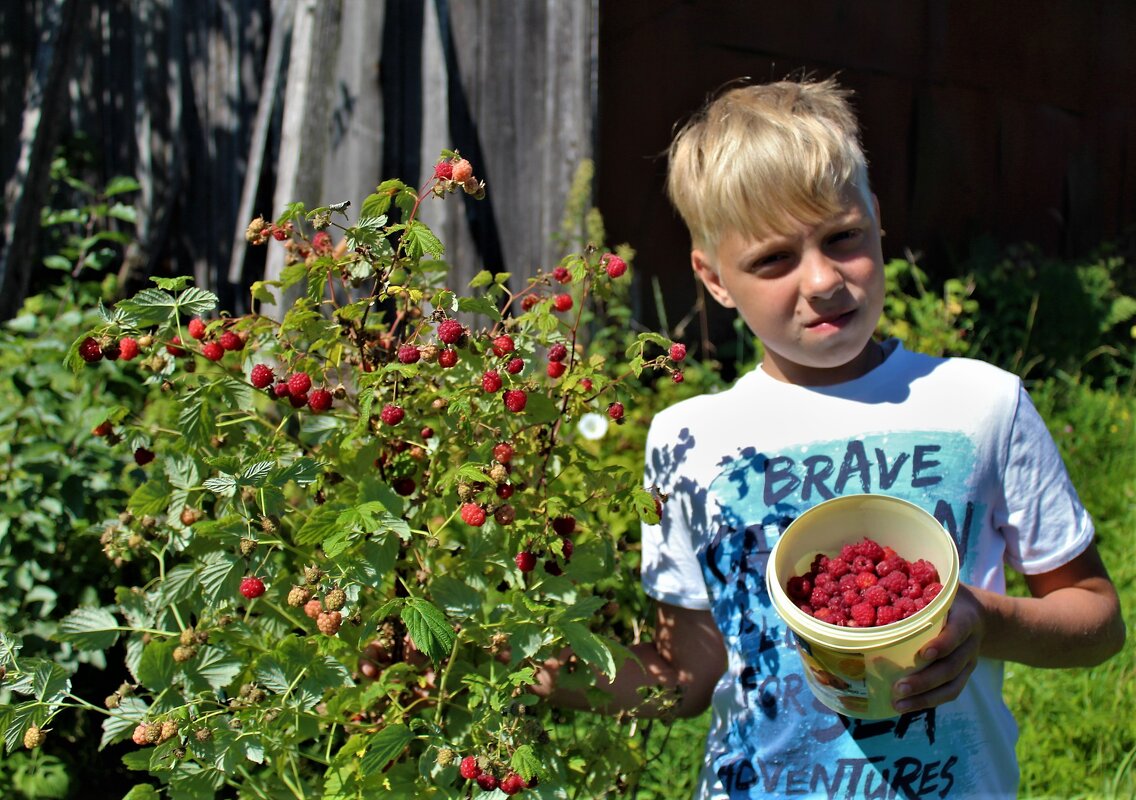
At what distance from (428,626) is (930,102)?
4780 mm

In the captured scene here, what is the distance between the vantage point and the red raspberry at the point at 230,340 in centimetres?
131

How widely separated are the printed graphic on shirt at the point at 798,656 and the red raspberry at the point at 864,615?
0.78 feet

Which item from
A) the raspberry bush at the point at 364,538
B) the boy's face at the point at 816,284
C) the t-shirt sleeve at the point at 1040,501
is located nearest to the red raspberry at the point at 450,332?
the raspberry bush at the point at 364,538

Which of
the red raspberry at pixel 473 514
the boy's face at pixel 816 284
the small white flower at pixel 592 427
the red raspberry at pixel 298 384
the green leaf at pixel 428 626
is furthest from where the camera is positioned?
the small white flower at pixel 592 427

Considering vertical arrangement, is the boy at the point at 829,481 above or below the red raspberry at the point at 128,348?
below

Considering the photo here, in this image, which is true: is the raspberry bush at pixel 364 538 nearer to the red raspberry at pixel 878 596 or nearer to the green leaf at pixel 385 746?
the green leaf at pixel 385 746

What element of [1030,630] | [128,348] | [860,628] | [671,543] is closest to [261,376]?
[128,348]

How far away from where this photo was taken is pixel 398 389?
1321 mm

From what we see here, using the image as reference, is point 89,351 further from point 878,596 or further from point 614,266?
point 878,596

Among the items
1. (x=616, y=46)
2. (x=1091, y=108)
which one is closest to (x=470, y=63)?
(x=616, y=46)

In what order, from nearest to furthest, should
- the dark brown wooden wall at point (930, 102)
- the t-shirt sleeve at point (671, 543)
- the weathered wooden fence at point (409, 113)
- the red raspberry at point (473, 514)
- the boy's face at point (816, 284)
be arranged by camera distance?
the red raspberry at point (473, 514) → the boy's face at point (816, 284) → the t-shirt sleeve at point (671, 543) → the weathered wooden fence at point (409, 113) → the dark brown wooden wall at point (930, 102)

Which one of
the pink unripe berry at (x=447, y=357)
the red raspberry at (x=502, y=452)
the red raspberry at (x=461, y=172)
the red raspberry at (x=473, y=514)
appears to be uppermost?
the red raspberry at (x=461, y=172)

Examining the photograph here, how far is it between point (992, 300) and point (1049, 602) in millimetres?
4044

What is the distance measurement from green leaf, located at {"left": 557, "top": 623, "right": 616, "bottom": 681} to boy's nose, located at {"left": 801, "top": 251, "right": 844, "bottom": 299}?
1.70 feet
